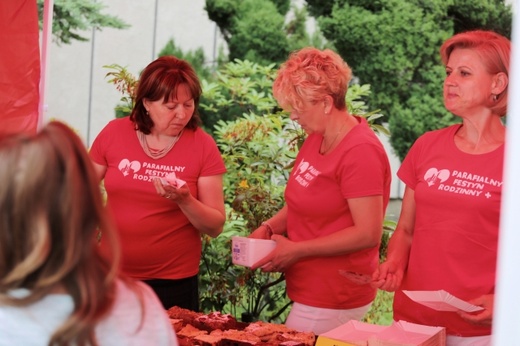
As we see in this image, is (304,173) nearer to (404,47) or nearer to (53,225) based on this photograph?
(53,225)

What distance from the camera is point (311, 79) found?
3.03 metres

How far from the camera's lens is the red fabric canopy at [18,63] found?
10.9ft

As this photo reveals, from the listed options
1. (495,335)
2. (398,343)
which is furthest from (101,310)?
(398,343)

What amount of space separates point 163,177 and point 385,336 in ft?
3.52

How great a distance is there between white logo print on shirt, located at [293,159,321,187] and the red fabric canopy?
105 cm

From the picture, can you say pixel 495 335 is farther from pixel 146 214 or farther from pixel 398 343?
pixel 146 214

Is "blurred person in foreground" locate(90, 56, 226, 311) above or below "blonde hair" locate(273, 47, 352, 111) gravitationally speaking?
below

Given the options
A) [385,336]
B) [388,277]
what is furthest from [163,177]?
[385,336]

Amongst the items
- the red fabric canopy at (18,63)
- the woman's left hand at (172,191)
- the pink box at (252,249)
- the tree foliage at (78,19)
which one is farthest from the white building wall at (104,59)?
the woman's left hand at (172,191)

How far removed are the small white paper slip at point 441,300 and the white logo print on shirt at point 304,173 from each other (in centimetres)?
73

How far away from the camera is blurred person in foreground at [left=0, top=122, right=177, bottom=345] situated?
1421 millimetres

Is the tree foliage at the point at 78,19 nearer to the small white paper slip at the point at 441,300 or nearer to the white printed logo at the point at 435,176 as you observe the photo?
the white printed logo at the point at 435,176

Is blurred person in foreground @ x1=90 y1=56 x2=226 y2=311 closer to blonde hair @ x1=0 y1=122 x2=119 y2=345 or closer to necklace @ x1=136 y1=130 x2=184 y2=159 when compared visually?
necklace @ x1=136 y1=130 x2=184 y2=159

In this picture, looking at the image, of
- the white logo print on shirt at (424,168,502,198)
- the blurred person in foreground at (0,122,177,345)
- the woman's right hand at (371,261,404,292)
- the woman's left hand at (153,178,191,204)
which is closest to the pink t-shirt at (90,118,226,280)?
the woman's left hand at (153,178,191,204)
